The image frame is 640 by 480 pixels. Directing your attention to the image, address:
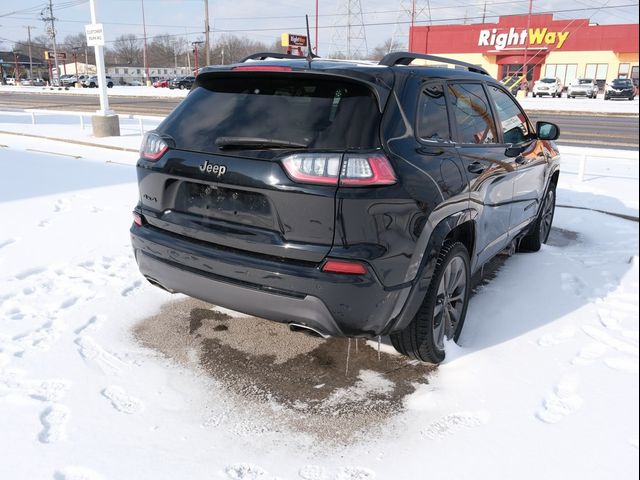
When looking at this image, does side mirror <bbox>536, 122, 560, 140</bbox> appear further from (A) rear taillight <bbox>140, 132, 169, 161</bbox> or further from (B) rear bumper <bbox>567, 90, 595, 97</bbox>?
(B) rear bumper <bbox>567, 90, 595, 97</bbox>

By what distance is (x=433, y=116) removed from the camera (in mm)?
3330

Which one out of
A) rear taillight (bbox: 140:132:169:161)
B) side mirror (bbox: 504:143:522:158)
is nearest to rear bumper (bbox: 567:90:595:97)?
side mirror (bbox: 504:143:522:158)

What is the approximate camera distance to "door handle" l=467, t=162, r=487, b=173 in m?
3.54

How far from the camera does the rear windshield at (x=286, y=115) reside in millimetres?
2789

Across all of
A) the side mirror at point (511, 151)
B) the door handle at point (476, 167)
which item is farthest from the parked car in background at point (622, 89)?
the door handle at point (476, 167)

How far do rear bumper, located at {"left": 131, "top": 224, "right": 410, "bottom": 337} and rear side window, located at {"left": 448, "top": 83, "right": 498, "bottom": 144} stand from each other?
1.33 meters

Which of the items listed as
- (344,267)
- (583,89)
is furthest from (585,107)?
(344,267)

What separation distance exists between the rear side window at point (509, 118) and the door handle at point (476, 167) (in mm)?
825

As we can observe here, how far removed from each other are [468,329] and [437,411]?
1.12 m

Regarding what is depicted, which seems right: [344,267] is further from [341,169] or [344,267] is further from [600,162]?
[600,162]

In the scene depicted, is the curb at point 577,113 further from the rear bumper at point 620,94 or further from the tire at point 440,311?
the tire at point 440,311

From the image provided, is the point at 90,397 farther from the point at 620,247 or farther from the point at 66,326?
the point at 620,247

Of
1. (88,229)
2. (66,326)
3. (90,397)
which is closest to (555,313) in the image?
(90,397)

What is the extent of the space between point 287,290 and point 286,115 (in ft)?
2.97
